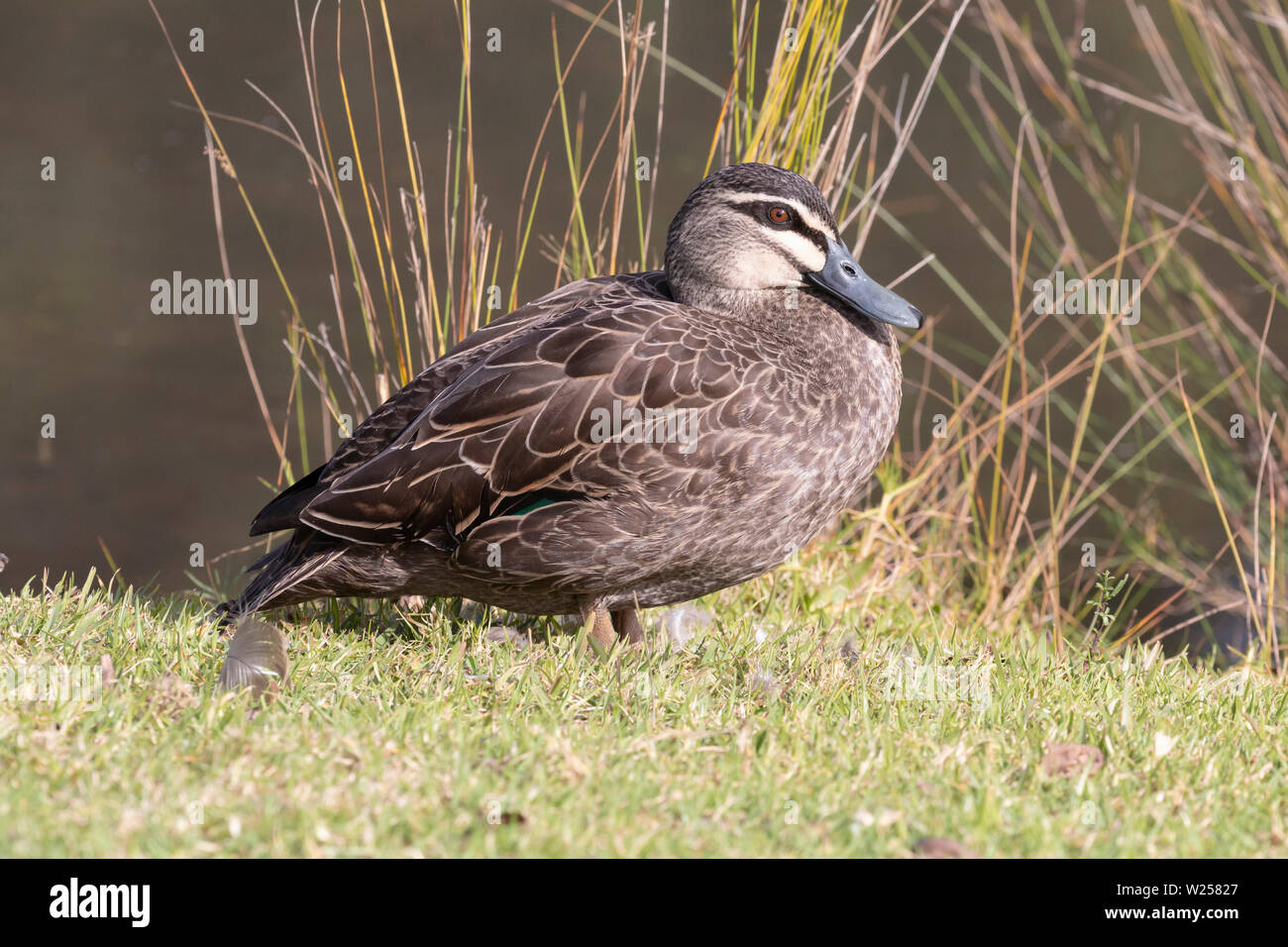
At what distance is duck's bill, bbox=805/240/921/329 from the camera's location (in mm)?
4520

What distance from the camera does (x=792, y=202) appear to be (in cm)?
456

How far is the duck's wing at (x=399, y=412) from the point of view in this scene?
4.63 metres

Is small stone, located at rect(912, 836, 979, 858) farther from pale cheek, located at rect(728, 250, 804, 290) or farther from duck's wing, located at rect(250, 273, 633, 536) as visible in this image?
duck's wing, located at rect(250, 273, 633, 536)

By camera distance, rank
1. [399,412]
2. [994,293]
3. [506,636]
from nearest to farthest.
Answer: [399,412]
[506,636]
[994,293]

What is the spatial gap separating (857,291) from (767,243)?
0.33 metres

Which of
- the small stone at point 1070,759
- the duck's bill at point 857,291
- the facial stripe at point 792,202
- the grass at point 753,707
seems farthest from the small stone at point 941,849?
the facial stripe at point 792,202

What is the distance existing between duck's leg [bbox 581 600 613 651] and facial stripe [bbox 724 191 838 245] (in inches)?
53.5

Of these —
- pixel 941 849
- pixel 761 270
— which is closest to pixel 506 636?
pixel 761 270

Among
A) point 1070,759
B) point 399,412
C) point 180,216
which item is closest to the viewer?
point 1070,759

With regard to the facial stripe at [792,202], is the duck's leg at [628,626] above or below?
below

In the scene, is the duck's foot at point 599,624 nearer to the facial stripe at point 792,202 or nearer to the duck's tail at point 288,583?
the duck's tail at point 288,583

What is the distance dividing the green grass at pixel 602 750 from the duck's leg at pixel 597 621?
8 centimetres

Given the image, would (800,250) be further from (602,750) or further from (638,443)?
(602,750)

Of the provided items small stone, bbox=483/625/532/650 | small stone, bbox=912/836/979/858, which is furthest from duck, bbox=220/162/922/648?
small stone, bbox=912/836/979/858
